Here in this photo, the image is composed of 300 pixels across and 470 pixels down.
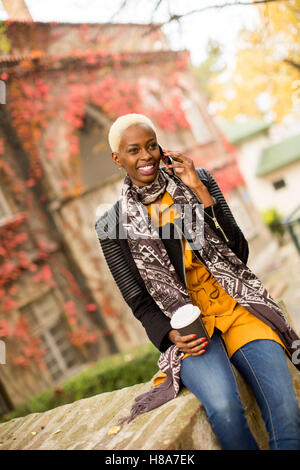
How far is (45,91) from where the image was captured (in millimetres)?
9742

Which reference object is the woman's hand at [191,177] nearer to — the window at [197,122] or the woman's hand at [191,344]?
the woman's hand at [191,344]

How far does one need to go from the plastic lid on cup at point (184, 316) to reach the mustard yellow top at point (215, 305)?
27cm

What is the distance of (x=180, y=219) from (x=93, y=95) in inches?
347

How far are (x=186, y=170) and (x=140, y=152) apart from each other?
316 mm

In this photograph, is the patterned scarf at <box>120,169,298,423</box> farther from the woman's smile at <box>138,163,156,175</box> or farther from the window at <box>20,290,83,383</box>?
the window at <box>20,290,83,383</box>

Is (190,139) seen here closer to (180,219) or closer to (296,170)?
(180,219)

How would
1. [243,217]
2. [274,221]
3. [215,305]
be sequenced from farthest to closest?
[274,221]
[243,217]
[215,305]

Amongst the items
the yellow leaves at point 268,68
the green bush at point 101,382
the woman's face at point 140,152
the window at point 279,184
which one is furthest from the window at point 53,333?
the window at point 279,184

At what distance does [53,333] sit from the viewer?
9352 mm

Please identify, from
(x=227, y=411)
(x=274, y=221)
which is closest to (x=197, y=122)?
(x=274, y=221)

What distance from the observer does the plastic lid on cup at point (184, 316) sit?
2.26 metres

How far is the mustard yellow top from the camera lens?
97.0 inches

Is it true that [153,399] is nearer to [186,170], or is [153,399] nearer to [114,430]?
[114,430]

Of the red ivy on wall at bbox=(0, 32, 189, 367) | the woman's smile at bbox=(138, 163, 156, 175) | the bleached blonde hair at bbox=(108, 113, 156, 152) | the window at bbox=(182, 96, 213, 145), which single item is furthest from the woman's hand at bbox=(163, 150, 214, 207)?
the window at bbox=(182, 96, 213, 145)
